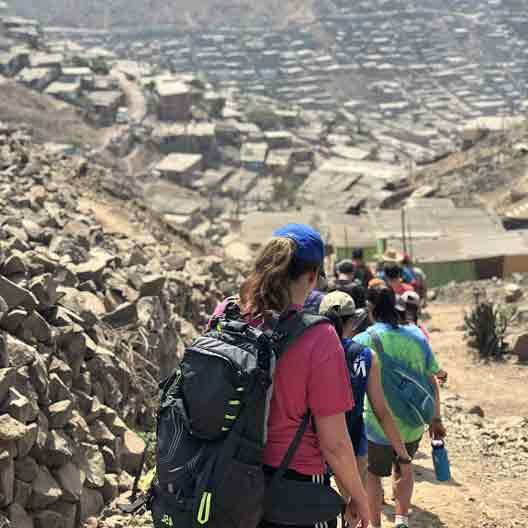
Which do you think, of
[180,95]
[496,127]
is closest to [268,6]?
[180,95]

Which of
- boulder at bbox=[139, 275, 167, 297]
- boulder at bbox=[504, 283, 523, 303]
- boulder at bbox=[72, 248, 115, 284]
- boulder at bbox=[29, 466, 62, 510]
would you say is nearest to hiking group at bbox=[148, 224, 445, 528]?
boulder at bbox=[29, 466, 62, 510]

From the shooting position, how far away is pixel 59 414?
4621 mm

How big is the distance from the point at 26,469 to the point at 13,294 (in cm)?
106

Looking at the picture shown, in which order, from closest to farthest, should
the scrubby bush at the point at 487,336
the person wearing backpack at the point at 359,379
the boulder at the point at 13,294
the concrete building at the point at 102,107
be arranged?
the person wearing backpack at the point at 359,379, the boulder at the point at 13,294, the scrubby bush at the point at 487,336, the concrete building at the point at 102,107

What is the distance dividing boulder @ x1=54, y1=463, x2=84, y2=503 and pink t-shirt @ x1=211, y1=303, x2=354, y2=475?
6.35 ft

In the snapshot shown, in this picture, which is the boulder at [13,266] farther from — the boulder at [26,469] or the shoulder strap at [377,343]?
the shoulder strap at [377,343]

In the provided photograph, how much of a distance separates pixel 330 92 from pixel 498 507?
96.0 metres

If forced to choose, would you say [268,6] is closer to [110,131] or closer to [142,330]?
[110,131]

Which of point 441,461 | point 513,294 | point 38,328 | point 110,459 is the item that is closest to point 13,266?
point 38,328

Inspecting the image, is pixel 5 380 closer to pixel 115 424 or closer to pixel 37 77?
pixel 115 424

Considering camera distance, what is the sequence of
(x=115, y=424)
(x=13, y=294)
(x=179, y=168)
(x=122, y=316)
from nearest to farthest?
(x=13, y=294)
(x=115, y=424)
(x=122, y=316)
(x=179, y=168)

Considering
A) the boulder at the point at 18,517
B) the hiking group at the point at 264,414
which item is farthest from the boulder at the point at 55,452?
the hiking group at the point at 264,414

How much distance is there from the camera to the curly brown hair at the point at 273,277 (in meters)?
2.77

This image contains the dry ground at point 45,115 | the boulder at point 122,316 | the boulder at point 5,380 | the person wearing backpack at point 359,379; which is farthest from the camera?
the dry ground at point 45,115
